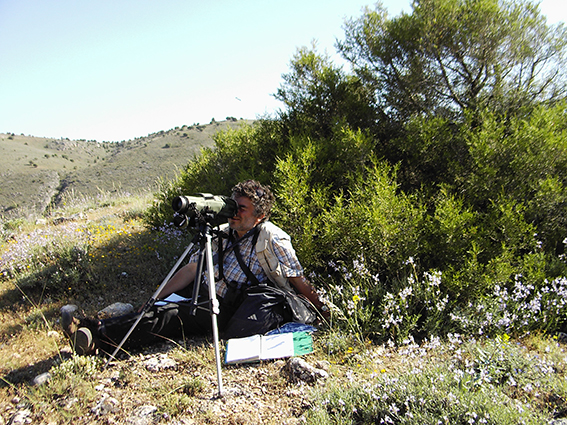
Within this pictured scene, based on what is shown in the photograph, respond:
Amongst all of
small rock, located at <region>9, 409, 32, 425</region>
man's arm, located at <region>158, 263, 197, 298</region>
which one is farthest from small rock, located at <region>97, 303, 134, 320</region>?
small rock, located at <region>9, 409, 32, 425</region>

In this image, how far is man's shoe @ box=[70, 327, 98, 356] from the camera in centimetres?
261

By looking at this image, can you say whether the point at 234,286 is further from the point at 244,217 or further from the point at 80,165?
the point at 80,165

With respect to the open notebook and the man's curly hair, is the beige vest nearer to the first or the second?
the man's curly hair

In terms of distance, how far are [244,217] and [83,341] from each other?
1.54 m

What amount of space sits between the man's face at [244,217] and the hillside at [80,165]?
16356mm

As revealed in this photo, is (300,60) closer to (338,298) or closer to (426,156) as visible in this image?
(426,156)

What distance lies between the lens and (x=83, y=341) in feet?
8.57

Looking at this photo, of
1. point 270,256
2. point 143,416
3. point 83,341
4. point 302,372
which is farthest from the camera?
point 270,256

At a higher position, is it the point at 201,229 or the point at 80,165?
the point at 80,165

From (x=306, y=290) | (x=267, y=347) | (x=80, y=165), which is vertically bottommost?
(x=267, y=347)

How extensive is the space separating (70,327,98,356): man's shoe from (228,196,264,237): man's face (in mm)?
1372

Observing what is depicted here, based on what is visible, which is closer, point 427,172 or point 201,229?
point 201,229

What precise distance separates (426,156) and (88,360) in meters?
4.09

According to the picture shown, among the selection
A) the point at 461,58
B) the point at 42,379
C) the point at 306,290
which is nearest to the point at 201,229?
the point at 306,290
